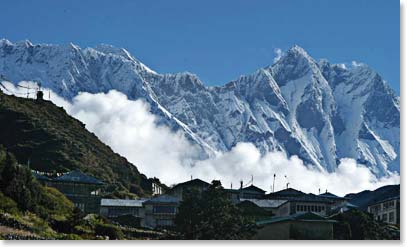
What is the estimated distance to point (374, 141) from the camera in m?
35.0

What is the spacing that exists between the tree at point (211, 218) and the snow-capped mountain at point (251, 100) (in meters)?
10.8

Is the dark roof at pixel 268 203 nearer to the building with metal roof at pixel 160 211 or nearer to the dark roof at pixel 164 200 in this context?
the dark roof at pixel 164 200

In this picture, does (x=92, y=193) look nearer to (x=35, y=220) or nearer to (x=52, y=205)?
(x=52, y=205)

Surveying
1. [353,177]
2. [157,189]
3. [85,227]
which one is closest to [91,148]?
[157,189]

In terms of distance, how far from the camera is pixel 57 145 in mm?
42031

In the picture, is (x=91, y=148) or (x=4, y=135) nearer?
(x=4, y=135)

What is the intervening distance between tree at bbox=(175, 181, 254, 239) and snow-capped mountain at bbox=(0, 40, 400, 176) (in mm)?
10768

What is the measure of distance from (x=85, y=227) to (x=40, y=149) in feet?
79.7

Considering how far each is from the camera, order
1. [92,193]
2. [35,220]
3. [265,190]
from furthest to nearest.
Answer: [265,190]
[92,193]
[35,220]

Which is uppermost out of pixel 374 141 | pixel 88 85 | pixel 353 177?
pixel 88 85

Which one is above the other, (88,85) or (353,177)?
(88,85)

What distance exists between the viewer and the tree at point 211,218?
55.5ft

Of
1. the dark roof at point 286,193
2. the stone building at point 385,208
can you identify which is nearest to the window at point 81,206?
the dark roof at point 286,193

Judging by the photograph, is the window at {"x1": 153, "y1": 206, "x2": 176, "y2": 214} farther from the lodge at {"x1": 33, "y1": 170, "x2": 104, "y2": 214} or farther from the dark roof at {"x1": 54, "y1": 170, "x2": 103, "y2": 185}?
the dark roof at {"x1": 54, "y1": 170, "x2": 103, "y2": 185}
